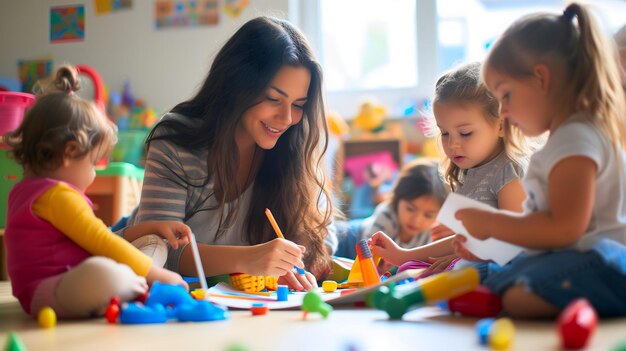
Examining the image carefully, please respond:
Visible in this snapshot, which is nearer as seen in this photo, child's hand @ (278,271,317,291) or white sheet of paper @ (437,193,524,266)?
white sheet of paper @ (437,193,524,266)

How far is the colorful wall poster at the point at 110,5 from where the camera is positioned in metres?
3.43

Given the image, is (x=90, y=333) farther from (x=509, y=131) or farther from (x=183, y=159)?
(x=509, y=131)

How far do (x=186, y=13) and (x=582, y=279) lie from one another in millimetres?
2782

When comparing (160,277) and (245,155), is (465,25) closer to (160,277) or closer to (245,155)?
(245,155)

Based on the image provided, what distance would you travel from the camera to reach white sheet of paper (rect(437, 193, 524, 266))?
42.8 inches

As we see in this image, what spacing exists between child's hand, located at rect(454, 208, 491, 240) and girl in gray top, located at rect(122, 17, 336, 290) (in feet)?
1.52

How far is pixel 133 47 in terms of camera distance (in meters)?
3.45

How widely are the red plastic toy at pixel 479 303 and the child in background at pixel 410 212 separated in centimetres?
125

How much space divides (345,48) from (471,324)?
2805mm

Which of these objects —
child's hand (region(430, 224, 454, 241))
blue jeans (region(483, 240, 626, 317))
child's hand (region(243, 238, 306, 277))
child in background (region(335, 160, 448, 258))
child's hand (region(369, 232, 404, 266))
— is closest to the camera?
blue jeans (region(483, 240, 626, 317))

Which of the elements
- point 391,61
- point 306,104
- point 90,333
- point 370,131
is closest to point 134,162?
point 370,131

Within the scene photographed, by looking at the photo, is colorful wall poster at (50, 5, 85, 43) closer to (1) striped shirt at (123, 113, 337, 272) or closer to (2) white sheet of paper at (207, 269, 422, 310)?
(1) striped shirt at (123, 113, 337, 272)

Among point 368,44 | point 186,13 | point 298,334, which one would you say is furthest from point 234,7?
point 298,334

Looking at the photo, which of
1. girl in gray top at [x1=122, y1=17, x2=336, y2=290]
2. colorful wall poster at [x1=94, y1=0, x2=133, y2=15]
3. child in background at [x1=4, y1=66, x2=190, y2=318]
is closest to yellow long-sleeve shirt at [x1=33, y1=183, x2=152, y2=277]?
child in background at [x1=4, y1=66, x2=190, y2=318]
